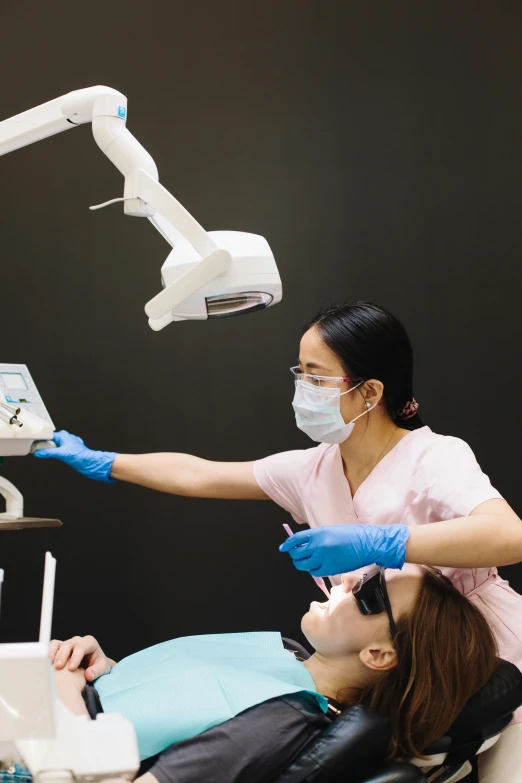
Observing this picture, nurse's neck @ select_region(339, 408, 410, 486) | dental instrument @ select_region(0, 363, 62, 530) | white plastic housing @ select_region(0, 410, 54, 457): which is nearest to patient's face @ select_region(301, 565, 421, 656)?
nurse's neck @ select_region(339, 408, 410, 486)

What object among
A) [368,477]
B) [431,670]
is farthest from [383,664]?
[368,477]

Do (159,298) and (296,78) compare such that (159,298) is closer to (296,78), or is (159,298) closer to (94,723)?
(94,723)

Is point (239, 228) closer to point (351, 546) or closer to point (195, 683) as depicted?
point (351, 546)

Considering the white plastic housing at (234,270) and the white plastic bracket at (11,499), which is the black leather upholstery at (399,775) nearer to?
the white plastic housing at (234,270)

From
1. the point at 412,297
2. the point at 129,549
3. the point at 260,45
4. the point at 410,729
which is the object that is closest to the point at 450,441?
the point at 410,729

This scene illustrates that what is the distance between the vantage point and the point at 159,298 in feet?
4.76

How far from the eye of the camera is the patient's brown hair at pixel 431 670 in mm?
1410

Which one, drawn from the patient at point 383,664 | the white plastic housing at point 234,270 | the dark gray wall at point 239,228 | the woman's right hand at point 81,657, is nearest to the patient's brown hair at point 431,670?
the patient at point 383,664

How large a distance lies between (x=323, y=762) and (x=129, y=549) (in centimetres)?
148

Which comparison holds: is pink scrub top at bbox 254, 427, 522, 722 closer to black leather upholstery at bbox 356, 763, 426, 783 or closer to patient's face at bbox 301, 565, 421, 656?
patient's face at bbox 301, 565, 421, 656

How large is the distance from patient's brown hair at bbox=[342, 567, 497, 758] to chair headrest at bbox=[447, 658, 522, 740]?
15 millimetres

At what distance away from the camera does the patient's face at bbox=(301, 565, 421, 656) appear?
58.6 inches

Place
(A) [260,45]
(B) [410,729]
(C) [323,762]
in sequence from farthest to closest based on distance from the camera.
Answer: (A) [260,45] < (B) [410,729] < (C) [323,762]

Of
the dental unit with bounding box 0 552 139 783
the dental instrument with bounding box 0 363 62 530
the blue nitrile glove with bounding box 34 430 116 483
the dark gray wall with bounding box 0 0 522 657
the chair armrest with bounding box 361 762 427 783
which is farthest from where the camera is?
the dark gray wall with bounding box 0 0 522 657
